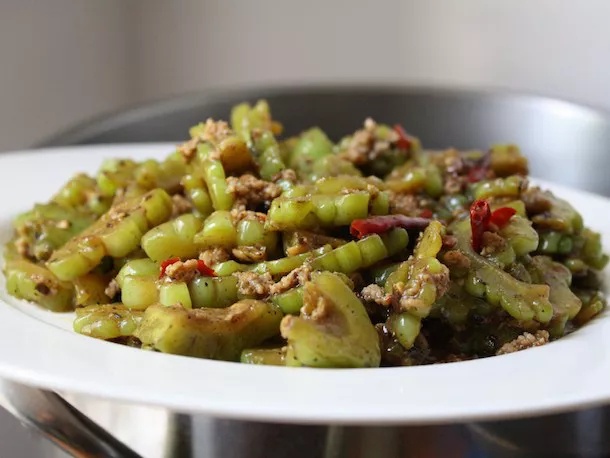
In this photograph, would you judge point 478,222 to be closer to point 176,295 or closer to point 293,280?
point 293,280

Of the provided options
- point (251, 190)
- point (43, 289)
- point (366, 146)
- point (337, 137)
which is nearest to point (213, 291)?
point (251, 190)

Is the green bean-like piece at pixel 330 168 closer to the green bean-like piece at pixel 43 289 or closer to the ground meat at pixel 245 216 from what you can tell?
the ground meat at pixel 245 216

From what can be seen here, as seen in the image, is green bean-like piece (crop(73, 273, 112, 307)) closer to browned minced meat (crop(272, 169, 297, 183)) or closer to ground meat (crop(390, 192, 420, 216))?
browned minced meat (crop(272, 169, 297, 183))

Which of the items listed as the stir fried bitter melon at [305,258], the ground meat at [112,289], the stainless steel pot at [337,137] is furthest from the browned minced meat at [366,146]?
the stainless steel pot at [337,137]

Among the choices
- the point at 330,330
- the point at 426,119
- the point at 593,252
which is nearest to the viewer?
the point at 330,330

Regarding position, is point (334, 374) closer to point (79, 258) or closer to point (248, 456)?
point (248, 456)
